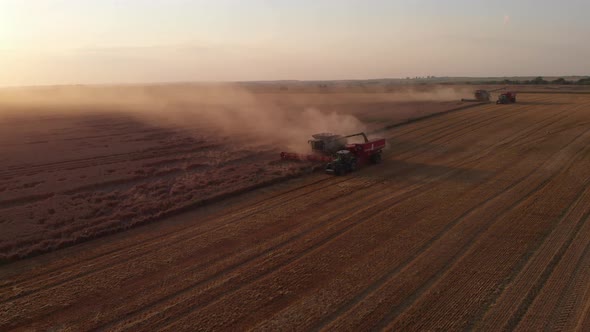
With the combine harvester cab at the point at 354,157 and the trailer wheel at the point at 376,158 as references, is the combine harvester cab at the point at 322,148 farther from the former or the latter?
the trailer wheel at the point at 376,158

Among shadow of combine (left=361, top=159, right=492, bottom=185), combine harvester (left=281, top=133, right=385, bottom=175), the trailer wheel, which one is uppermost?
combine harvester (left=281, top=133, right=385, bottom=175)

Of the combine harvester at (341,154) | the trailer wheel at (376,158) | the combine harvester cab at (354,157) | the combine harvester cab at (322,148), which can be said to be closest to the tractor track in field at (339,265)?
the combine harvester cab at (354,157)

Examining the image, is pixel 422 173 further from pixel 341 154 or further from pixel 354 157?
pixel 341 154

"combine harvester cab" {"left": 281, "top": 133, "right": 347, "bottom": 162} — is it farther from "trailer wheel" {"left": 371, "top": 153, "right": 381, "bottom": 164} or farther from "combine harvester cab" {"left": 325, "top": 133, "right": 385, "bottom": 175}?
"trailer wheel" {"left": 371, "top": 153, "right": 381, "bottom": 164}

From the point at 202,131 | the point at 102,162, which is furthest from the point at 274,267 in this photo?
the point at 202,131

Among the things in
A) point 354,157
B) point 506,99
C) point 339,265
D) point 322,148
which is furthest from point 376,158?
point 506,99

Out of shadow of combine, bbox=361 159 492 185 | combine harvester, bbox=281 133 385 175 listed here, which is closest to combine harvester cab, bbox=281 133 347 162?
combine harvester, bbox=281 133 385 175
